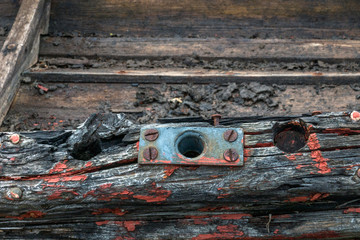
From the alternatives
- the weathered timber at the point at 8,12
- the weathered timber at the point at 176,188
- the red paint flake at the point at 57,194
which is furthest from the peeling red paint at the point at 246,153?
the weathered timber at the point at 8,12

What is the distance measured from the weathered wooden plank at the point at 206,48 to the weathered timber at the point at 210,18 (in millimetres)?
113

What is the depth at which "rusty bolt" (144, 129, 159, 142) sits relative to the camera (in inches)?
61.9

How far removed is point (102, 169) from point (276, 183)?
2.44ft

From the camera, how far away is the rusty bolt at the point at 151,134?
1572 mm

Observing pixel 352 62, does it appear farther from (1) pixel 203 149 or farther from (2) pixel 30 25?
(2) pixel 30 25

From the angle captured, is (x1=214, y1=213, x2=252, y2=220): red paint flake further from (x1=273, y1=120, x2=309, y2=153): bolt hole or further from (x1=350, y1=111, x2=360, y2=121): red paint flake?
(x1=350, y1=111, x2=360, y2=121): red paint flake

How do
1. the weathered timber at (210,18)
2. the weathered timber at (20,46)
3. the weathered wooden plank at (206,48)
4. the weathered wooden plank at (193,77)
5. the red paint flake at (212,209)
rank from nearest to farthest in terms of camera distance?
the red paint flake at (212,209), the weathered timber at (20,46), the weathered wooden plank at (193,77), the weathered wooden plank at (206,48), the weathered timber at (210,18)

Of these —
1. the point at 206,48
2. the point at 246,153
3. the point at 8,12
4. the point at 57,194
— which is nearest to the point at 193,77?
the point at 206,48

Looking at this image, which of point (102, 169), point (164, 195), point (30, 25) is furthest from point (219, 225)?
point (30, 25)

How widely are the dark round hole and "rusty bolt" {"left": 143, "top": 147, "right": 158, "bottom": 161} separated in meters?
0.11

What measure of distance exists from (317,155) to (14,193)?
1.29 meters

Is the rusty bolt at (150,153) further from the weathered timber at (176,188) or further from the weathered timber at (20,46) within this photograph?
the weathered timber at (20,46)

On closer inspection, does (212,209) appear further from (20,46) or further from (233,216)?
(20,46)

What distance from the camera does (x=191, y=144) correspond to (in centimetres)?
162
